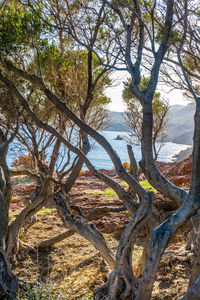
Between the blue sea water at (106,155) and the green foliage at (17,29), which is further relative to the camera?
the blue sea water at (106,155)

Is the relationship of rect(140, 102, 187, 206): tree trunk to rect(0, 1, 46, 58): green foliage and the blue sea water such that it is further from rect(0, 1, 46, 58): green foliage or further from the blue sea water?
the blue sea water

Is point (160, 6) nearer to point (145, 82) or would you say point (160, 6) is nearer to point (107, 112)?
point (145, 82)

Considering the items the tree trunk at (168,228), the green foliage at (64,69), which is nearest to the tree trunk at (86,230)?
the tree trunk at (168,228)

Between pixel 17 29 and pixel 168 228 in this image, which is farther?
pixel 17 29

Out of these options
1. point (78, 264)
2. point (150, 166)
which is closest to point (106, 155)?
point (78, 264)

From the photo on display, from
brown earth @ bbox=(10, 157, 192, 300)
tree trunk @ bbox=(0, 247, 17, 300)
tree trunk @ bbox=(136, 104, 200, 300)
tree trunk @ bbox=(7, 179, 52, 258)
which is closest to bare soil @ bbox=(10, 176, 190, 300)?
brown earth @ bbox=(10, 157, 192, 300)

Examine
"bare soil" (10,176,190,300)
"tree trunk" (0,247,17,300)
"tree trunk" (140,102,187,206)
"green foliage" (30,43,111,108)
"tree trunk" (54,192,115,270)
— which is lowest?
"bare soil" (10,176,190,300)

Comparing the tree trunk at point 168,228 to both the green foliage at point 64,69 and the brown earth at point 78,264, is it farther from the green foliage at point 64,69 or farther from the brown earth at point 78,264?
the green foliage at point 64,69

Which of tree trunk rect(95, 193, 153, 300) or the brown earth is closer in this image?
tree trunk rect(95, 193, 153, 300)

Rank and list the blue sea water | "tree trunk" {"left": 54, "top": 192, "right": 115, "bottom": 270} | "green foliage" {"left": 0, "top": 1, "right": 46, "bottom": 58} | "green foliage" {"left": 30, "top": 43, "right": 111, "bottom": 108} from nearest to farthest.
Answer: "tree trunk" {"left": 54, "top": 192, "right": 115, "bottom": 270} → "green foliage" {"left": 0, "top": 1, "right": 46, "bottom": 58} → "green foliage" {"left": 30, "top": 43, "right": 111, "bottom": 108} → the blue sea water

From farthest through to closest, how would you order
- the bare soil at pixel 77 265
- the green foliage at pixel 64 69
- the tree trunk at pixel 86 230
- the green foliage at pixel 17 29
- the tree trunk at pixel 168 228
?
the green foliage at pixel 64 69, the green foliage at pixel 17 29, the tree trunk at pixel 86 230, the bare soil at pixel 77 265, the tree trunk at pixel 168 228

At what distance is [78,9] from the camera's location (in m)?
4.81

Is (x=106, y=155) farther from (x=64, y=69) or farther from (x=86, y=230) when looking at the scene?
(x=86, y=230)

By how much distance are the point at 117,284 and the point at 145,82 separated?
18.4 feet
